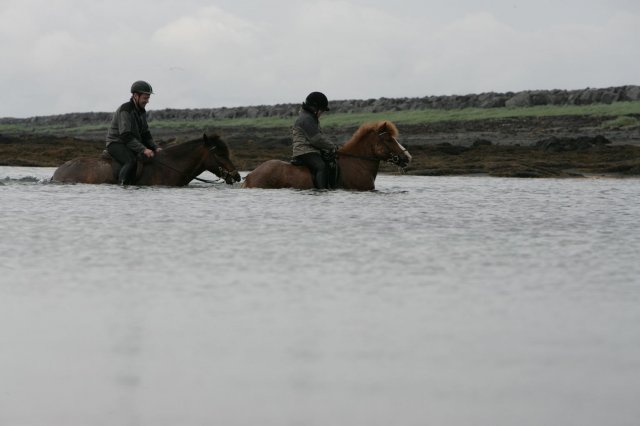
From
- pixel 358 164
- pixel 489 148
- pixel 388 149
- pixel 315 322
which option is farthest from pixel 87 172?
pixel 489 148

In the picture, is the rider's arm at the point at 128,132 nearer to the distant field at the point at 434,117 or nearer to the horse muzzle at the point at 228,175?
the horse muzzle at the point at 228,175

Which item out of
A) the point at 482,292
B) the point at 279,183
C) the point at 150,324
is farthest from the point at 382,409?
the point at 279,183

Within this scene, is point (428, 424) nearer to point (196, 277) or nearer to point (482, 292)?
point (482, 292)

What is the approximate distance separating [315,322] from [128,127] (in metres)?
11.0

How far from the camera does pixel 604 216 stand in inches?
501

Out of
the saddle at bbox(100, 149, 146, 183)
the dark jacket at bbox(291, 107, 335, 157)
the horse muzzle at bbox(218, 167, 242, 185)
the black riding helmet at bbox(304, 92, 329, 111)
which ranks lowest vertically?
the horse muzzle at bbox(218, 167, 242, 185)

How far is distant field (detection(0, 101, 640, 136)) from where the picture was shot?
38219 mm

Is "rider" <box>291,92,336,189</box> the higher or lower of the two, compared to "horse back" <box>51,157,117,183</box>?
higher

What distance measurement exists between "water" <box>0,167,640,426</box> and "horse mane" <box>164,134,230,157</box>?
5.54 meters

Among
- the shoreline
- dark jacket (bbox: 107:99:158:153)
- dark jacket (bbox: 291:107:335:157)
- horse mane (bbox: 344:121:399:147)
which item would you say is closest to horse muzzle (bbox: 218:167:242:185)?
dark jacket (bbox: 291:107:335:157)

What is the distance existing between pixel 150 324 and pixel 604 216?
8.26 m

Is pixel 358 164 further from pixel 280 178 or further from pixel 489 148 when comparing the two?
pixel 489 148

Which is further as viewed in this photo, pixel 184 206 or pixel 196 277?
pixel 184 206

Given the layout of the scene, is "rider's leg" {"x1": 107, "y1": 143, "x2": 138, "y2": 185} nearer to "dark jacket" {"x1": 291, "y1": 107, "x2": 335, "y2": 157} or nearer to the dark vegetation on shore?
"dark jacket" {"x1": 291, "y1": 107, "x2": 335, "y2": 157}
